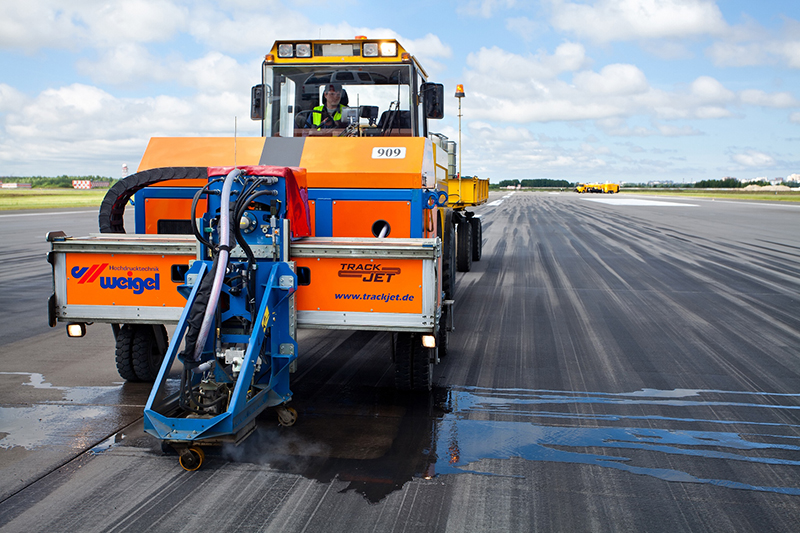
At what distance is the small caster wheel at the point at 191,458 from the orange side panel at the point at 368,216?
2.58m

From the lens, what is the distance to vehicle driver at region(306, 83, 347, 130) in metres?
7.44

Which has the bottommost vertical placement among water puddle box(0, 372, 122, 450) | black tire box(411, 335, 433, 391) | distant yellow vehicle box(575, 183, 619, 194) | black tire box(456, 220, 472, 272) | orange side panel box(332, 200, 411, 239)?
water puddle box(0, 372, 122, 450)

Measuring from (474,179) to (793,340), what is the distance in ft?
26.1

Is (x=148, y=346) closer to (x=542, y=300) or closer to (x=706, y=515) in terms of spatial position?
(x=706, y=515)

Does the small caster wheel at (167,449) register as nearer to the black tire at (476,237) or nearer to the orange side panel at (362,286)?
the orange side panel at (362,286)

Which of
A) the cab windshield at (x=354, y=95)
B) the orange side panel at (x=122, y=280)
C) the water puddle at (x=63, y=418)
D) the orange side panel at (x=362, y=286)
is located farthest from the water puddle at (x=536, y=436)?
the cab windshield at (x=354, y=95)

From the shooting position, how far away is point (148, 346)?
579 cm

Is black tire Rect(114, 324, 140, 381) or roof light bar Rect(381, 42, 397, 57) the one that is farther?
roof light bar Rect(381, 42, 397, 57)

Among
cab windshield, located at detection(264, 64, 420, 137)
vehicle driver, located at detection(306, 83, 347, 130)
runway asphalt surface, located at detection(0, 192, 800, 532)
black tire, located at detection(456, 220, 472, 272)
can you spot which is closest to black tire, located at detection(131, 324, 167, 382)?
runway asphalt surface, located at detection(0, 192, 800, 532)

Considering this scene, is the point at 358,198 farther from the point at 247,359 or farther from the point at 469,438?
the point at 469,438

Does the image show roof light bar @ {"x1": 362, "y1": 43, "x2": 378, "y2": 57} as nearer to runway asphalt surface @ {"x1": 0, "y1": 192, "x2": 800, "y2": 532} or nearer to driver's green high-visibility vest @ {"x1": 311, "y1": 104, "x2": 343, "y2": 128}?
driver's green high-visibility vest @ {"x1": 311, "y1": 104, "x2": 343, "y2": 128}

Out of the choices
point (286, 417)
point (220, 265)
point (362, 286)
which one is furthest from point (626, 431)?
point (220, 265)

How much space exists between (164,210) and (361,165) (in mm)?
1955

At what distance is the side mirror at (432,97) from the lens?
301 inches
